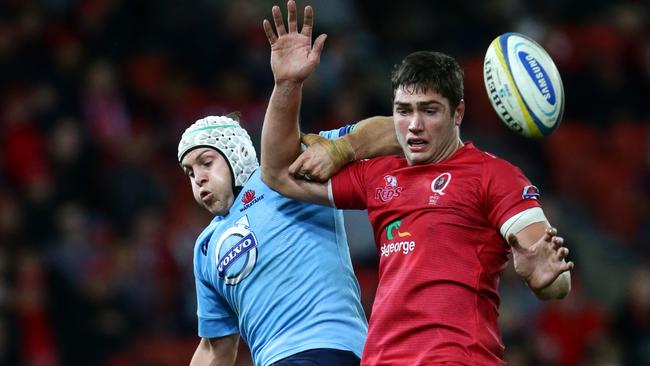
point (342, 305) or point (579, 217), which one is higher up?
point (342, 305)

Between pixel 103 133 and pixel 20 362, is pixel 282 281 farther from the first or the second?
pixel 103 133

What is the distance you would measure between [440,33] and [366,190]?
9.21 meters

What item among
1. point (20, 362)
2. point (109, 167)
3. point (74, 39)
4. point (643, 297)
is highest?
point (74, 39)

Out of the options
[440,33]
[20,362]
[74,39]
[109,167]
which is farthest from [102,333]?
[440,33]

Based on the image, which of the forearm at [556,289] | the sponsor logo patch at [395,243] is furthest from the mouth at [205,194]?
the forearm at [556,289]

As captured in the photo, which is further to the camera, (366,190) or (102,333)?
(102,333)

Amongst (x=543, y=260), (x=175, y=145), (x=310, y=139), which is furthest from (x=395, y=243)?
(x=175, y=145)

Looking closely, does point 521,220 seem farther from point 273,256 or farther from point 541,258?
point 273,256

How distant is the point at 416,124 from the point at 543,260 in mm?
791

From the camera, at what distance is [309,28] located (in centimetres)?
530

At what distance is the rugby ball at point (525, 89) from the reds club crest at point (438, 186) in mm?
409

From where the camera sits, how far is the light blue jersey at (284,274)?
17.3 feet

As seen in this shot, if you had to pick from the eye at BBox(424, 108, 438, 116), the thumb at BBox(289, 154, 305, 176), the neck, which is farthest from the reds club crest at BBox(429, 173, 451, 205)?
the thumb at BBox(289, 154, 305, 176)

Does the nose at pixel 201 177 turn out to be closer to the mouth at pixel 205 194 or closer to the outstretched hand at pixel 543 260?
the mouth at pixel 205 194
